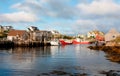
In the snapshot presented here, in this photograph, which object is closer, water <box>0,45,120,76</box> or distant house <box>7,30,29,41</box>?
water <box>0,45,120,76</box>

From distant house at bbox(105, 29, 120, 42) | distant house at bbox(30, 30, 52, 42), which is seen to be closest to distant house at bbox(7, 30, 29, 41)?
distant house at bbox(30, 30, 52, 42)

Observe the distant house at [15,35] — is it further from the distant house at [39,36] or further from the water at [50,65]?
the water at [50,65]

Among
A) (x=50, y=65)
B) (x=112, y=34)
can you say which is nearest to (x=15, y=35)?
(x=112, y=34)

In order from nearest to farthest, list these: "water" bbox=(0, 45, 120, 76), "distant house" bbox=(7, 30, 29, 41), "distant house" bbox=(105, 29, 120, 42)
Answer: "water" bbox=(0, 45, 120, 76)
"distant house" bbox=(105, 29, 120, 42)
"distant house" bbox=(7, 30, 29, 41)

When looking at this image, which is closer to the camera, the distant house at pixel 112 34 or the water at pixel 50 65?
the water at pixel 50 65

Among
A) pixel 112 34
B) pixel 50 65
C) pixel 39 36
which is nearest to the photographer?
pixel 50 65

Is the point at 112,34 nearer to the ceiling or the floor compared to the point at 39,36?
nearer to the floor

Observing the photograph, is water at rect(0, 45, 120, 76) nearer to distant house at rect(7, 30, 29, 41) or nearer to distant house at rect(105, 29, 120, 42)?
distant house at rect(105, 29, 120, 42)

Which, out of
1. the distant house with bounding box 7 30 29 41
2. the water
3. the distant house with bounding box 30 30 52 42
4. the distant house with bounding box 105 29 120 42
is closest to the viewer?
the water

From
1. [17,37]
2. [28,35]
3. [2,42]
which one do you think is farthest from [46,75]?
[28,35]

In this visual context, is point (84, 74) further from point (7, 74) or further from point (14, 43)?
point (14, 43)

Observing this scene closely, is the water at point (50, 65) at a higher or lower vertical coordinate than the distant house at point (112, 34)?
lower

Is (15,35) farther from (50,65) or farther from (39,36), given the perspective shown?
(50,65)

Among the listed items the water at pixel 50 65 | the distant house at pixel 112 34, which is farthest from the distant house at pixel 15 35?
the water at pixel 50 65
